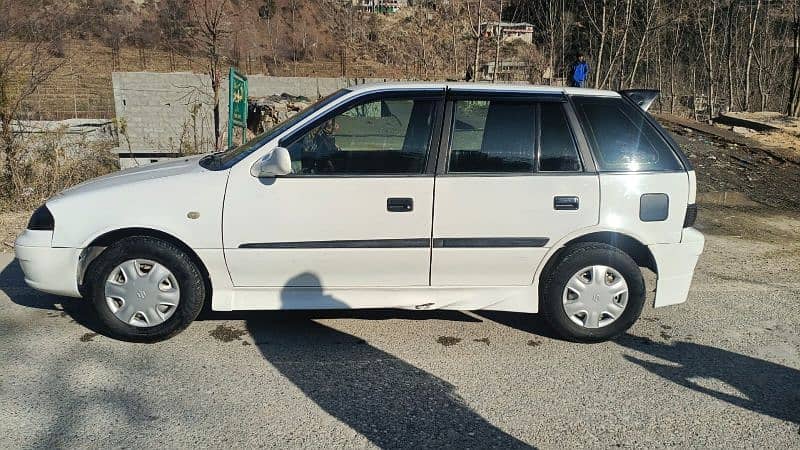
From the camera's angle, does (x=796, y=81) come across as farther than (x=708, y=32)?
No

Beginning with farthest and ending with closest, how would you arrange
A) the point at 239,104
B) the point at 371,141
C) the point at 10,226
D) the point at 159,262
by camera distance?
the point at 239,104, the point at 10,226, the point at 371,141, the point at 159,262

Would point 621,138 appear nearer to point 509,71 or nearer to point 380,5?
point 509,71

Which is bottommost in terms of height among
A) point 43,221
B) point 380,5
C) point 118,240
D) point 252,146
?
point 118,240

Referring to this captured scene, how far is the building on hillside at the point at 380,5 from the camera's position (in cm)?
4291

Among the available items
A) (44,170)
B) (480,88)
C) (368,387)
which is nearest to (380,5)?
(44,170)

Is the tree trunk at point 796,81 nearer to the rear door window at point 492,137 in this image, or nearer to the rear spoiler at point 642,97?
the rear spoiler at point 642,97

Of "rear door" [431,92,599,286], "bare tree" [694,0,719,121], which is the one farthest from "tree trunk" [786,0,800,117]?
"rear door" [431,92,599,286]

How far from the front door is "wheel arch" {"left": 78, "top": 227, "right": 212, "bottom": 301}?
248 millimetres

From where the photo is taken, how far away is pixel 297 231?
161 inches

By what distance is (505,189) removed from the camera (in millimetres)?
4191

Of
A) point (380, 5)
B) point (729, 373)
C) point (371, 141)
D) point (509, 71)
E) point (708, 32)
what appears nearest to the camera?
point (729, 373)

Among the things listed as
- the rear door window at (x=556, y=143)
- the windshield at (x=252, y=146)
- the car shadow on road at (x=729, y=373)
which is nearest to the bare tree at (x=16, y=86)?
the windshield at (x=252, y=146)

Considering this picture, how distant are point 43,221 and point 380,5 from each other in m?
42.4

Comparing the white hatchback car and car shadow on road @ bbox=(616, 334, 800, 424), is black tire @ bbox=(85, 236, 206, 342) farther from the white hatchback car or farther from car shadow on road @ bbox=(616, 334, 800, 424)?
car shadow on road @ bbox=(616, 334, 800, 424)
